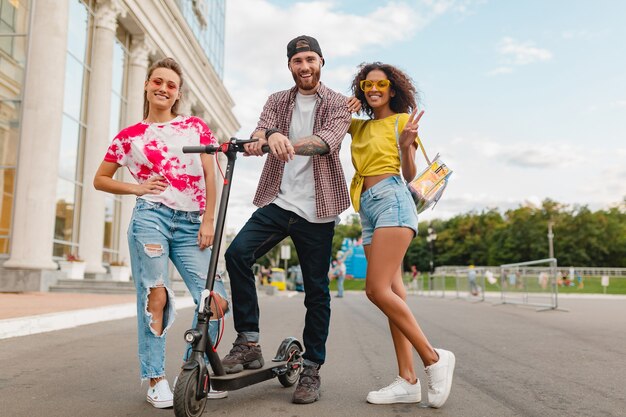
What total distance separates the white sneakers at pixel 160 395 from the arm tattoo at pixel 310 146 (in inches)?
60.3

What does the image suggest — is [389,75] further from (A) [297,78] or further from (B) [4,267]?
(B) [4,267]

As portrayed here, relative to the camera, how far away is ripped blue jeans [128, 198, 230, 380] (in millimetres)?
3359

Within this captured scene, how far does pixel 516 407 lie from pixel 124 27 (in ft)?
75.3

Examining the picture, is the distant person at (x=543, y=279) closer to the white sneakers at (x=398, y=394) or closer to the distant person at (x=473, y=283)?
the distant person at (x=473, y=283)

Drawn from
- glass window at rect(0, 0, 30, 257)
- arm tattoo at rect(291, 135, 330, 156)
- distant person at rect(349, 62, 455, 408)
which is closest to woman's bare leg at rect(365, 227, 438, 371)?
distant person at rect(349, 62, 455, 408)

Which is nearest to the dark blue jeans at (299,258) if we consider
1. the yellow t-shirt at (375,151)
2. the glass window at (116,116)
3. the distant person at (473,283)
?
→ the yellow t-shirt at (375,151)

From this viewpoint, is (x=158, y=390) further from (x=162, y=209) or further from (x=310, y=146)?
(x=310, y=146)

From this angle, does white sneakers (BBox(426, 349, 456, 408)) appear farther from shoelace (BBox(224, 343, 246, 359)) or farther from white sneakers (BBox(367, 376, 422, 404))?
shoelace (BBox(224, 343, 246, 359))

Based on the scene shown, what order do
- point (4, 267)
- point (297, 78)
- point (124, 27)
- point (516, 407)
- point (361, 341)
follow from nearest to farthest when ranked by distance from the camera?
point (516, 407), point (297, 78), point (361, 341), point (4, 267), point (124, 27)

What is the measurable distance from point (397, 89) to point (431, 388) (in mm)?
1901

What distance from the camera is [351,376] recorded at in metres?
4.57

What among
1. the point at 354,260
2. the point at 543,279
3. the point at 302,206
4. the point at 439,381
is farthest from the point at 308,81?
the point at 354,260

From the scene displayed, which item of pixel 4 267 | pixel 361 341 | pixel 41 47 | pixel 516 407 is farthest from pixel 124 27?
pixel 516 407

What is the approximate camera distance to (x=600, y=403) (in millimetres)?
3639
